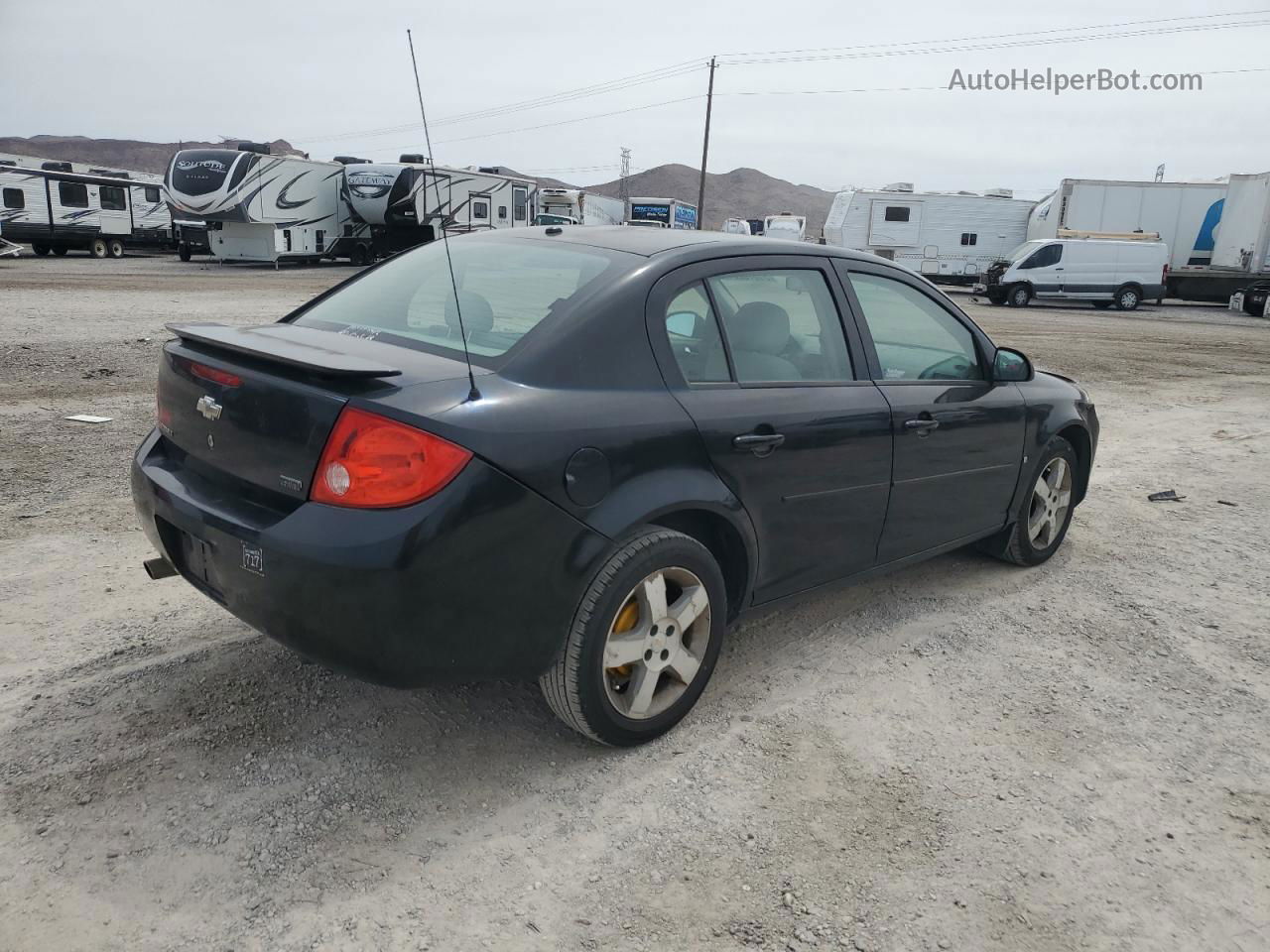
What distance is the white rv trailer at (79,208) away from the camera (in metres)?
28.1

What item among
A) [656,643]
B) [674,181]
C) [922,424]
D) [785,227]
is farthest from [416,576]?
[674,181]

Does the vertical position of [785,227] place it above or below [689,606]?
above

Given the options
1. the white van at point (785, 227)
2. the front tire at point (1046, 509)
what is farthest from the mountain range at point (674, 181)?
the front tire at point (1046, 509)

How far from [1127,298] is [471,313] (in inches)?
1077

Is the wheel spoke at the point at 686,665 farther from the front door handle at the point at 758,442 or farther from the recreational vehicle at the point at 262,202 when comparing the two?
the recreational vehicle at the point at 262,202

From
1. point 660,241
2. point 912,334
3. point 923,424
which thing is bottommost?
point 923,424

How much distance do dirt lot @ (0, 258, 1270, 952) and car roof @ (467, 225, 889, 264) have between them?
1557 mm

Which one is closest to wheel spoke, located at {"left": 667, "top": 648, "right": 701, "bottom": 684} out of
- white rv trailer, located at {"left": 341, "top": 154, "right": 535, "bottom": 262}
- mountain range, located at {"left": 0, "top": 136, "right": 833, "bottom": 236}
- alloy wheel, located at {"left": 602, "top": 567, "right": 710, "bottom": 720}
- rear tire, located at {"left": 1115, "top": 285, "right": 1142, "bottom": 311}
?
alloy wheel, located at {"left": 602, "top": 567, "right": 710, "bottom": 720}

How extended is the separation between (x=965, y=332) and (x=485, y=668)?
8.99 ft

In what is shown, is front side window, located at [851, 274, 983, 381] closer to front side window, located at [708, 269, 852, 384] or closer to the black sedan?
the black sedan

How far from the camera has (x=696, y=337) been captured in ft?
10.1

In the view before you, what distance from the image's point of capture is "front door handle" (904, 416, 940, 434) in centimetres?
365

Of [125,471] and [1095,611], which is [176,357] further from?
[1095,611]

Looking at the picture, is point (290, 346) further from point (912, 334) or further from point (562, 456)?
point (912, 334)
